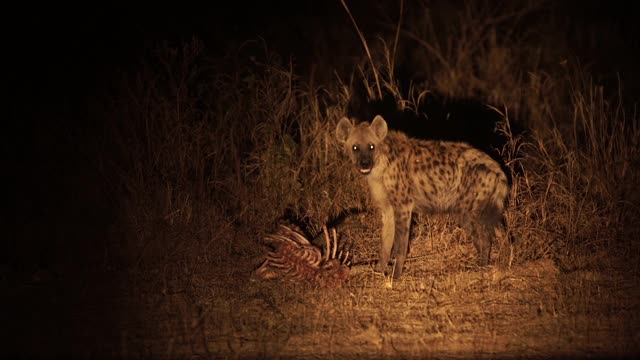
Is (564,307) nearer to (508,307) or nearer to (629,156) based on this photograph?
(508,307)

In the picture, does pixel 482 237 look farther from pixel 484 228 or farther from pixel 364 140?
pixel 364 140

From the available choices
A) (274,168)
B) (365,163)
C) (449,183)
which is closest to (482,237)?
(449,183)

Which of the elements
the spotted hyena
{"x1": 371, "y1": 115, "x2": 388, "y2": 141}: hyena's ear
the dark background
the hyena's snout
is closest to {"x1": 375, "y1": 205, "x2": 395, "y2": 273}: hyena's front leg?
the spotted hyena

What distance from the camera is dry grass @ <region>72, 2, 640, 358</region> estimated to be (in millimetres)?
4508

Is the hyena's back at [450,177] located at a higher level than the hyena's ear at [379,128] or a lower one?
lower

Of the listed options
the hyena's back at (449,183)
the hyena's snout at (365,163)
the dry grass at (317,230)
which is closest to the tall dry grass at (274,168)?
the dry grass at (317,230)

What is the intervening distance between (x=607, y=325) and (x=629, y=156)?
2.29m

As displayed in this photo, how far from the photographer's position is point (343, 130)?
595 centimetres

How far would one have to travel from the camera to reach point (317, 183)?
6758 mm

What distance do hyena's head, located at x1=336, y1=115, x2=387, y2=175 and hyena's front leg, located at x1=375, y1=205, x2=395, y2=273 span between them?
1.20 feet

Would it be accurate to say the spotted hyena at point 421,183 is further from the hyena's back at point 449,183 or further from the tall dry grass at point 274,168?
the tall dry grass at point 274,168

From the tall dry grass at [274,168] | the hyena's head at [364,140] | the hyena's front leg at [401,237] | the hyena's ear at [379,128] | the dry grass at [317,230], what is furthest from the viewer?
the tall dry grass at [274,168]

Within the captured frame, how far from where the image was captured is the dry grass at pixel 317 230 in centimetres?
451

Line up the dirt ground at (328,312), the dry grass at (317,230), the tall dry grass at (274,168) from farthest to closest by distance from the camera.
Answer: the tall dry grass at (274,168) < the dry grass at (317,230) < the dirt ground at (328,312)
